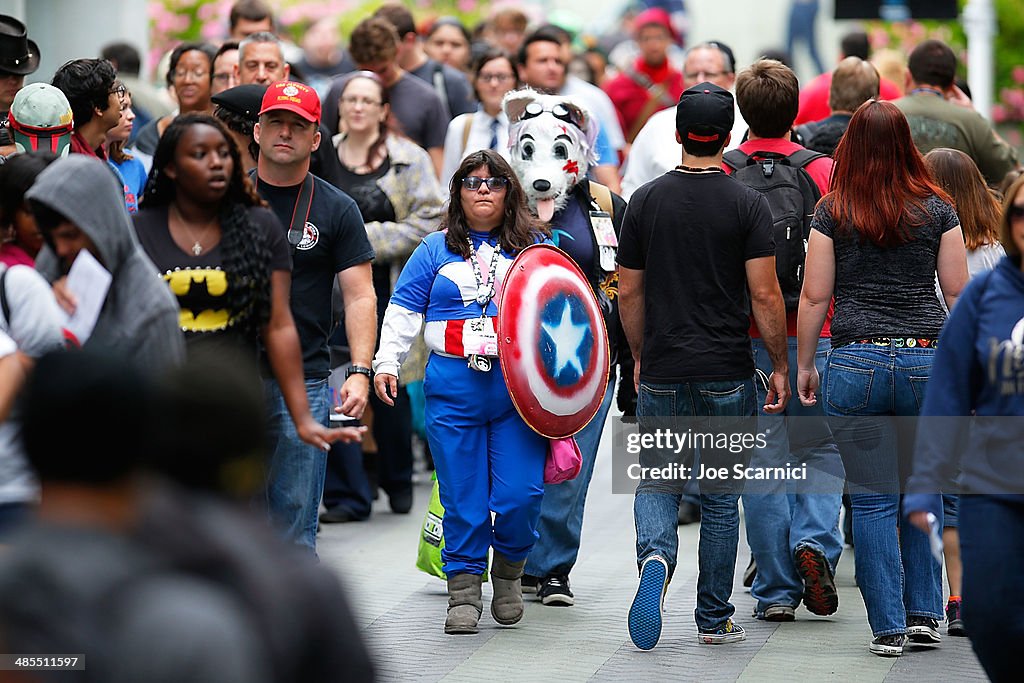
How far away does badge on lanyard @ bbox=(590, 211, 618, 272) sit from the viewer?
702cm

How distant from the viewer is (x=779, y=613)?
663cm

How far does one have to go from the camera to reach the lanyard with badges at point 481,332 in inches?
250

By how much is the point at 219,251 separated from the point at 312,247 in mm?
1143

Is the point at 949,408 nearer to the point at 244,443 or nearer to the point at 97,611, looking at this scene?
the point at 244,443

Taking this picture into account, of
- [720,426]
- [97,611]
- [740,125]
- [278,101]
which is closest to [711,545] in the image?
[720,426]

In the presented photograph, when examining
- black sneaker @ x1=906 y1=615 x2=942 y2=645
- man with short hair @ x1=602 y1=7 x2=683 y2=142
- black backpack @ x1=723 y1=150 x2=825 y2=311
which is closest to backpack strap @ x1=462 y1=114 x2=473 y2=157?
black backpack @ x1=723 y1=150 x2=825 y2=311

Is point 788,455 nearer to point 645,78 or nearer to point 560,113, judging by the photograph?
point 560,113

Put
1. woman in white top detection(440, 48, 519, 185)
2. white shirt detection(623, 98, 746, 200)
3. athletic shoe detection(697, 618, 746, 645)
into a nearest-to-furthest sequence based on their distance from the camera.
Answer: athletic shoe detection(697, 618, 746, 645) < white shirt detection(623, 98, 746, 200) < woman in white top detection(440, 48, 519, 185)

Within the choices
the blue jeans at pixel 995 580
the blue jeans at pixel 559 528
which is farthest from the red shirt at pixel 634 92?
the blue jeans at pixel 995 580

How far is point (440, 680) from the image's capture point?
5750mm

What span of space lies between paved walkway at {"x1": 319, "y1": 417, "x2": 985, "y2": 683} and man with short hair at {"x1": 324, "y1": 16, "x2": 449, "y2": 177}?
3.04m

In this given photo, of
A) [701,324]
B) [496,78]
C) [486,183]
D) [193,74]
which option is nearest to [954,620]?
[701,324]

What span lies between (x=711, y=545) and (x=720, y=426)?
45 cm

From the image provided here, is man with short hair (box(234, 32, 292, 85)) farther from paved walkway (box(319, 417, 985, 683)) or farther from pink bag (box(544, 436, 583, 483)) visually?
pink bag (box(544, 436, 583, 483))
